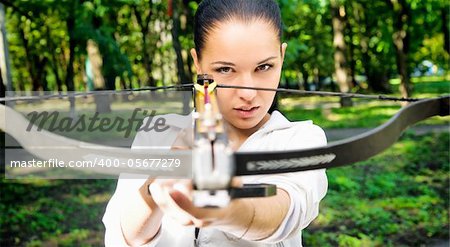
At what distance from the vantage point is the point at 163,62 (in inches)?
1117

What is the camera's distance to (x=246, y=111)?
5.11ft

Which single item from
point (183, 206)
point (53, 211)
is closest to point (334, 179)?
point (53, 211)

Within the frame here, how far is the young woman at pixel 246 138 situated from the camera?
1.24 m

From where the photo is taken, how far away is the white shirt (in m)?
1.33

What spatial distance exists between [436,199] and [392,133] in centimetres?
537

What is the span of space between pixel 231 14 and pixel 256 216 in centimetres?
63

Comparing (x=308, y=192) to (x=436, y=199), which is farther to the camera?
(x=436, y=199)

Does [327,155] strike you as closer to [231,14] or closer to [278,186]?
[278,186]

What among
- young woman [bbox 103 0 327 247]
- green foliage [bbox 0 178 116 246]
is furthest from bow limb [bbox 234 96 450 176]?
green foliage [bbox 0 178 116 246]

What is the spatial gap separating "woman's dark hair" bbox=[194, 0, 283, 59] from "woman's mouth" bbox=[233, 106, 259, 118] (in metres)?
0.22

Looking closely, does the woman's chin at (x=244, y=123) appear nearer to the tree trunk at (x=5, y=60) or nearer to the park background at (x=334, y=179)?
the park background at (x=334, y=179)

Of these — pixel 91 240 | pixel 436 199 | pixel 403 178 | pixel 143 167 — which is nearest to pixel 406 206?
pixel 436 199

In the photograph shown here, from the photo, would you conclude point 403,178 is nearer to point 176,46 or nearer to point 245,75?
point 176,46

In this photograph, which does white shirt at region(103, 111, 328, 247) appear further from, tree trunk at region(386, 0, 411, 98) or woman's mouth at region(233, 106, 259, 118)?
tree trunk at region(386, 0, 411, 98)
